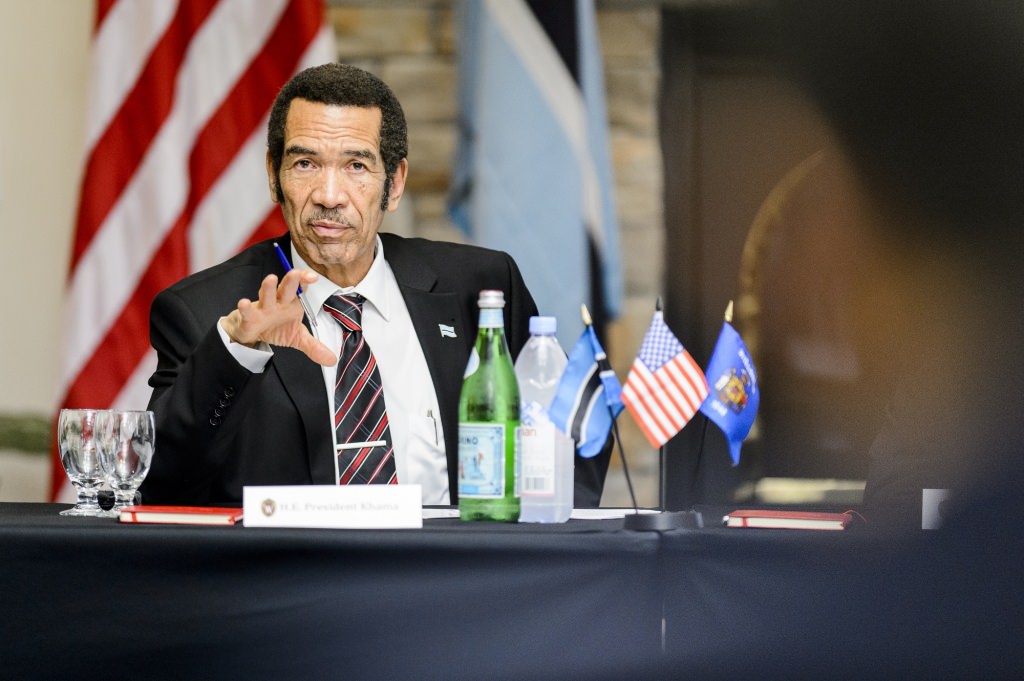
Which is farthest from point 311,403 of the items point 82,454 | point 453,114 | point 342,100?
point 453,114

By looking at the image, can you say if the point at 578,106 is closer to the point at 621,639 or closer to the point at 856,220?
the point at 856,220

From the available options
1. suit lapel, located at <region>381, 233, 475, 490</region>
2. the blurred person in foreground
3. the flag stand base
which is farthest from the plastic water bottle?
suit lapel, located at <region>381, 233, 475, 490</region>

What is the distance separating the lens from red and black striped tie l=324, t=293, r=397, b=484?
1.82 m

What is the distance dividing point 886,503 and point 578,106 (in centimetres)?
157

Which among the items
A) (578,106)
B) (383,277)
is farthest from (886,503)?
(578,106)

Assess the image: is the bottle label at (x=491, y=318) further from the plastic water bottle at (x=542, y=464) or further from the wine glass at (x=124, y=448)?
the wine glass at (x=124, y=448)

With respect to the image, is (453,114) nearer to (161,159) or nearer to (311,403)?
(161,159)

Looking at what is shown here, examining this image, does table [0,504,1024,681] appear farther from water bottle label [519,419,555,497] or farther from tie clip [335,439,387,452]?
tie clip [335,439,387,452]

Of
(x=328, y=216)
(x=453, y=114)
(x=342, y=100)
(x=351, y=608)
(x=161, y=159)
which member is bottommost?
(x=351, y=608)

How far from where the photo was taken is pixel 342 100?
2.01 meters

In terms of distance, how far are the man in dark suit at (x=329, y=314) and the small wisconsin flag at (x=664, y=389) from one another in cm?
45

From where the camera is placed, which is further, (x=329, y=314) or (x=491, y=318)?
(x=329, y=314)

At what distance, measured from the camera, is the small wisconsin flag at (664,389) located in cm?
140

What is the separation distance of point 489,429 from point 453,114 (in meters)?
1.84
